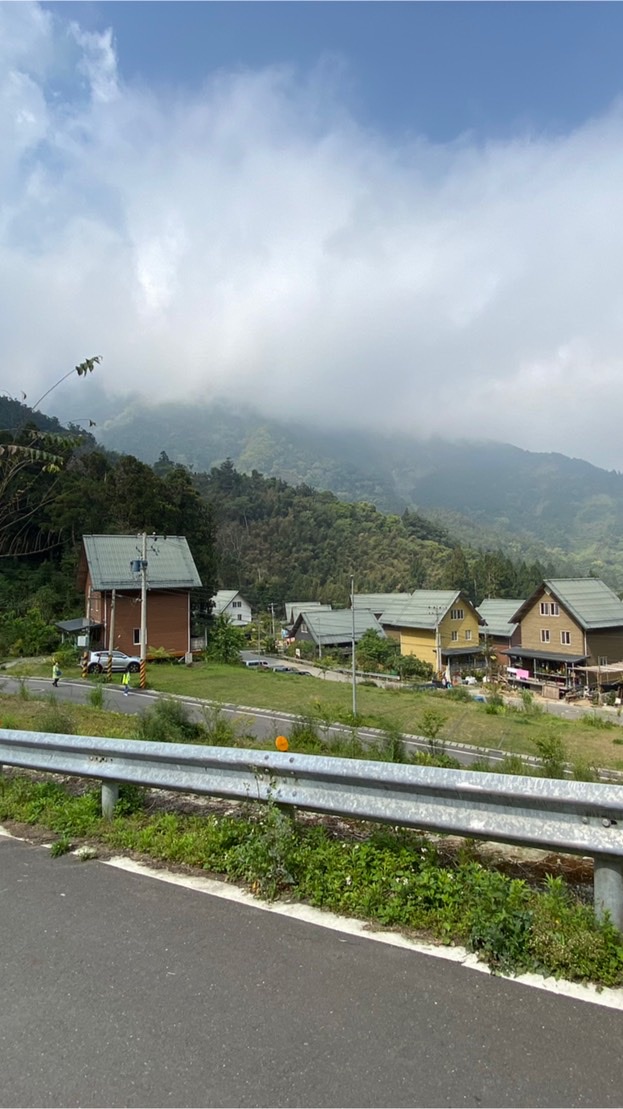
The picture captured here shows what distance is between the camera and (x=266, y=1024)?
253 cm

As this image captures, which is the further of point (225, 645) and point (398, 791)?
point (225, 645)

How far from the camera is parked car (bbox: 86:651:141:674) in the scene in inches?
1227

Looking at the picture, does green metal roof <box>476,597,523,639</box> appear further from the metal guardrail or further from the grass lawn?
the metal guardrail

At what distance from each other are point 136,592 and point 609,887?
37551 mm

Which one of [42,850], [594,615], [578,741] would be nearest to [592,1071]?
[42,850]

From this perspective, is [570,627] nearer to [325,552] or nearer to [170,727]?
[170,727]

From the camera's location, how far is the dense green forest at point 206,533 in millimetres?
10188

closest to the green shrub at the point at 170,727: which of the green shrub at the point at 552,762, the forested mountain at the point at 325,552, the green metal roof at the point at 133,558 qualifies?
the green shrub at the point at 552,762

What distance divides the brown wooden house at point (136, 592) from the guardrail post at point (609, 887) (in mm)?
35674

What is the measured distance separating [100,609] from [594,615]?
123ft

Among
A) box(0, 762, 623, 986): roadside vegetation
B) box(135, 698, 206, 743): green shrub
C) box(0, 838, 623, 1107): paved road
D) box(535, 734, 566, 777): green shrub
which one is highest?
box(0, 762, 623, 986): roadside vegetation

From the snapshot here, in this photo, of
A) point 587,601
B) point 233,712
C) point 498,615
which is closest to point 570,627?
point 587,601

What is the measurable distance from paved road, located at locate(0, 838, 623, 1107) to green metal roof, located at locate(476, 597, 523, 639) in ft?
197

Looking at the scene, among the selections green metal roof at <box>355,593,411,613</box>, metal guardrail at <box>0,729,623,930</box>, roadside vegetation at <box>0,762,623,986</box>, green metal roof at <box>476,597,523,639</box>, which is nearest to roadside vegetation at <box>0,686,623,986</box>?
roadside vegetation at <box>0,762,623,986</box>
